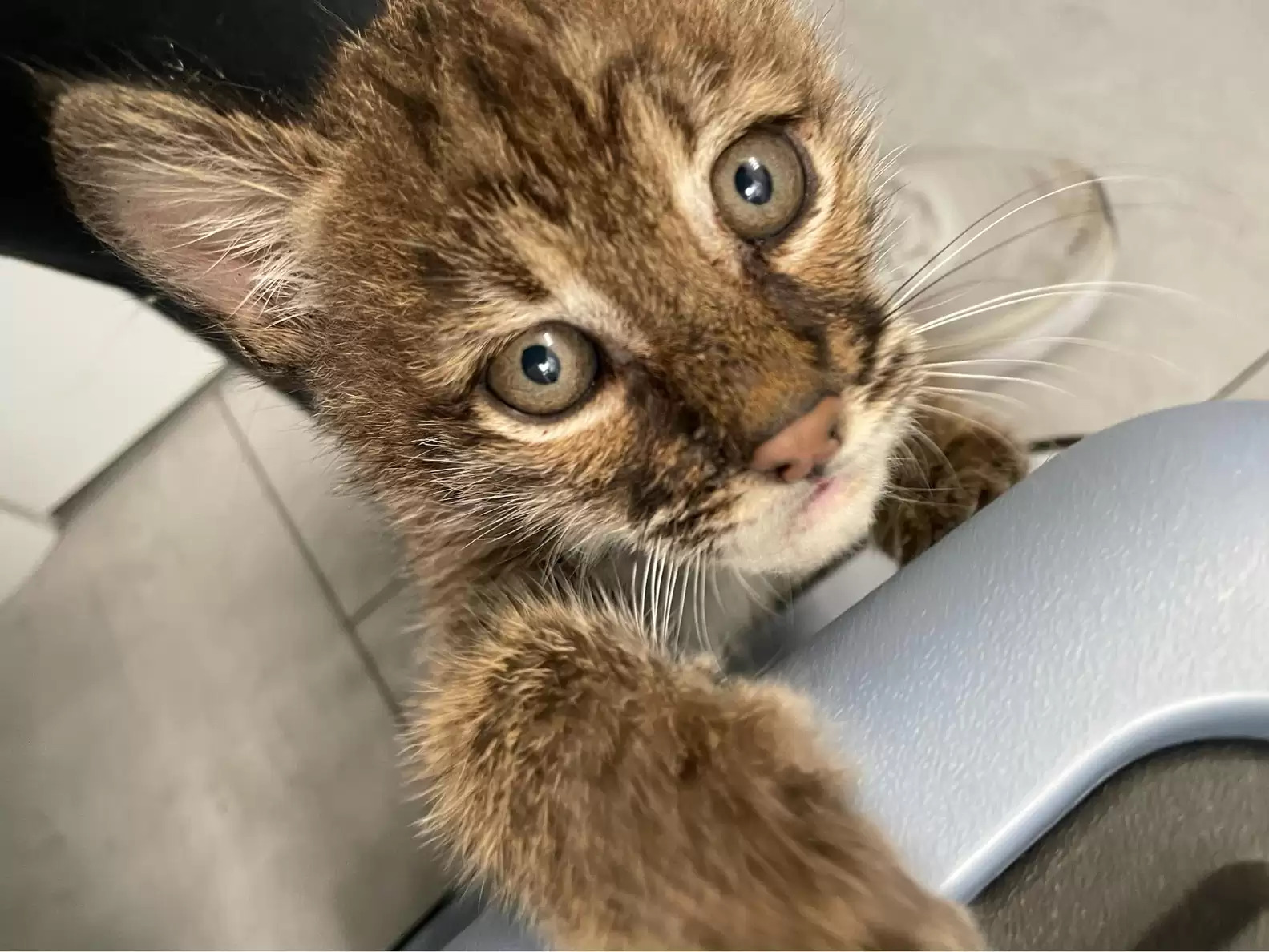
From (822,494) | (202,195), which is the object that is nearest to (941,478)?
(822,494)

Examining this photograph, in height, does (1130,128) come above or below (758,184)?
below

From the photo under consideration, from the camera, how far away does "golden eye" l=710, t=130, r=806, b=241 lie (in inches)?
27.7

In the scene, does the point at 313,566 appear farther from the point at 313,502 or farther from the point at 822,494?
the point at 822,494

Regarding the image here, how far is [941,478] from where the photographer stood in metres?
0.92

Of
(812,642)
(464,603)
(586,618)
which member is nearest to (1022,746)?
(812,642)

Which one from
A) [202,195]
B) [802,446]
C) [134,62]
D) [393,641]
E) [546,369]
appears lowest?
[393,641]

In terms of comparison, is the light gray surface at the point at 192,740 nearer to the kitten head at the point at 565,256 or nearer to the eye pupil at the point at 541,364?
the kitten head at the point at 565,256

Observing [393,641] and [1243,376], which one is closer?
[1243,376]

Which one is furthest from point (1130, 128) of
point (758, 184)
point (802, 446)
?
point (802, 446)

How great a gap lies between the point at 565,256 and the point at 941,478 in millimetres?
448

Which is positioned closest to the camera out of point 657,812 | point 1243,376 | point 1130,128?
point 657,812

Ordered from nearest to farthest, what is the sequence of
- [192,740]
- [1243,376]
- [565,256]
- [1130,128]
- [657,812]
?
[657,812]
[565,256]
[1243,376]
[1130,128]
[192,740]

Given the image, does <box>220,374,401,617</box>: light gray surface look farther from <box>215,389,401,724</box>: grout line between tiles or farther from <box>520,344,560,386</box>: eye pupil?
<box>520,344,560,386</box>: eye pupil

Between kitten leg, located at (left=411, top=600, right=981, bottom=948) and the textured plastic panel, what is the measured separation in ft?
0.12
